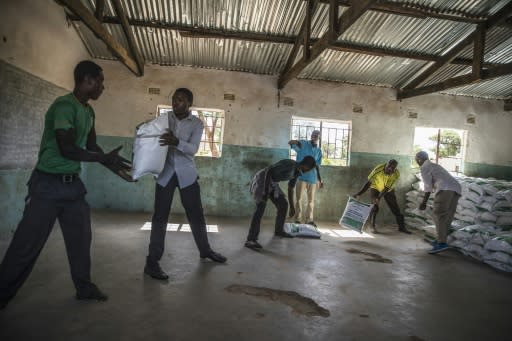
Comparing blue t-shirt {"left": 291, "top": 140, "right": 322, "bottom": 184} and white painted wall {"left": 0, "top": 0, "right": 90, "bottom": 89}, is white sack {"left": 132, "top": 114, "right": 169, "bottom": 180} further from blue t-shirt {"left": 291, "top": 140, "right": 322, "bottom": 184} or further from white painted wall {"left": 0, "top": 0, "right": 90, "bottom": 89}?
blue t-shirt {"left": 291, "top": 140, "right": 322, "bottom": 184}

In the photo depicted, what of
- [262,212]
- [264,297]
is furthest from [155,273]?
[262,212]

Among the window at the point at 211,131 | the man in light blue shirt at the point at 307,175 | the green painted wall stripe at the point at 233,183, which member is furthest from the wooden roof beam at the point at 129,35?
the man in light blue shirt at the point at 307,175

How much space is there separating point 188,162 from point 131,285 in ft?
3.98

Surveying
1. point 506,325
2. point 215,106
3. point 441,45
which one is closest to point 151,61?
point 215,106

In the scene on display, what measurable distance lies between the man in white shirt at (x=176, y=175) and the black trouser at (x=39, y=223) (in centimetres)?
79

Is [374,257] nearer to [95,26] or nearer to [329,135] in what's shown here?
[329,135]

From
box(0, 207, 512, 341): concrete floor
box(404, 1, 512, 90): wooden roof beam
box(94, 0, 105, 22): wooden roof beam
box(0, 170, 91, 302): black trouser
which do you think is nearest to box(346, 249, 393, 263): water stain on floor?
box(0, 207, 512, 341): concrete floor

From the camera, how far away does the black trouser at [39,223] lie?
2.11 meters

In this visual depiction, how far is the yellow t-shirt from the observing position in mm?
6285

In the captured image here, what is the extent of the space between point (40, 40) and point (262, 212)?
4.01 metres

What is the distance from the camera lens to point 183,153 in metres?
3.16

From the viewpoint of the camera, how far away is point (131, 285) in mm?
2846

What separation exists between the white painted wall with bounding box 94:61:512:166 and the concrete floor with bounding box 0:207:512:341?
3.09m

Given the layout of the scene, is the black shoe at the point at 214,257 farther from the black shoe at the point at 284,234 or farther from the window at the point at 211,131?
the window at the point at 211,131
